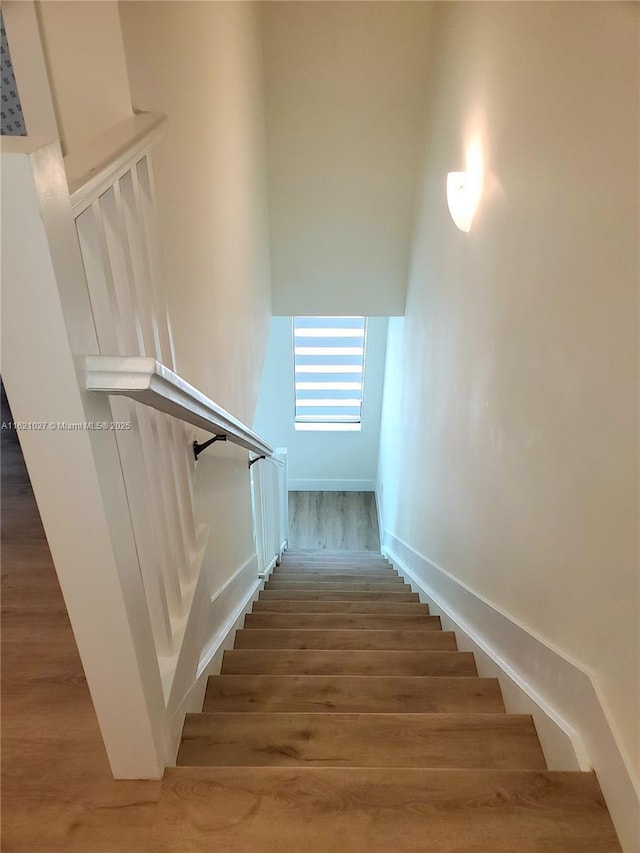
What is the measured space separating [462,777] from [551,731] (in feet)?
1.10

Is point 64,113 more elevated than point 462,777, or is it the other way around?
point 64,113

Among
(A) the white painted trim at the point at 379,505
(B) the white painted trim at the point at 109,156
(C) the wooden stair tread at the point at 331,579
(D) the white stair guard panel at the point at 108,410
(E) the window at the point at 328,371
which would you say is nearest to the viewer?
(D) the white stair guard panel at the point at 108,410

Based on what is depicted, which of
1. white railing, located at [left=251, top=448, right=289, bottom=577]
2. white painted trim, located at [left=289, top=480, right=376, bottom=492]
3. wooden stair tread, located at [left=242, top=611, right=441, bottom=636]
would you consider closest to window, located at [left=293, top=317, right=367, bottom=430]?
white painted trim, located at [left=289, top=480, right=376, bottom=492]

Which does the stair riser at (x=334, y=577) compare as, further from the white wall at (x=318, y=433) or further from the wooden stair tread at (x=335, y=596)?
the white wall at (x=318, y=433)

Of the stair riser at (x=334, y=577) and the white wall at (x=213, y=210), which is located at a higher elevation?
the white wall at (x=213, y=210)

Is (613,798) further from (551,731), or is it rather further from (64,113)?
(64,113)

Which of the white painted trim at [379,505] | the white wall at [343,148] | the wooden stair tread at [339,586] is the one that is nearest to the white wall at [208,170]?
the white wall at [343,148]

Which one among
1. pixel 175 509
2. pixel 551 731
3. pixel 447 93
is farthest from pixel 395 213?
pixel 551 731

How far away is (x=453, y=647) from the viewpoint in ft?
7.61

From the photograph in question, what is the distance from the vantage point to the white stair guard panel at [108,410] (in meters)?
0.75

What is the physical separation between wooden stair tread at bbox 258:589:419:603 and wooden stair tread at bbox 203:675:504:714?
4.47 feet

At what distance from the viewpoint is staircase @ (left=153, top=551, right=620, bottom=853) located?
44.1 inches

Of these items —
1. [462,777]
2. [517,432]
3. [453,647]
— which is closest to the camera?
[462,777]

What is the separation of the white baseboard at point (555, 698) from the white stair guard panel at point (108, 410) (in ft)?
3.22
